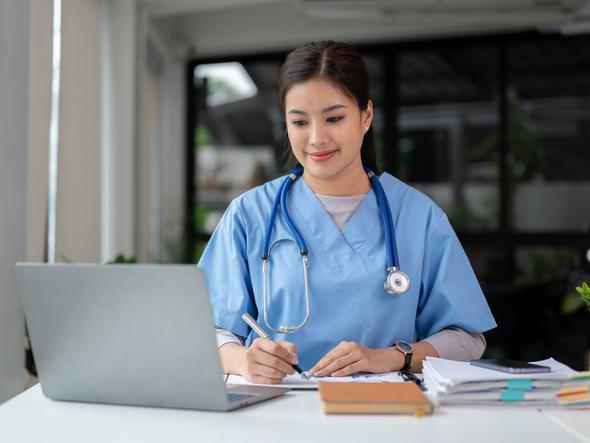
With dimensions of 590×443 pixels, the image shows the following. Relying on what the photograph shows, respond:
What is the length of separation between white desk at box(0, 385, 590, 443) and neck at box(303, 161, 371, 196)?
2.30 feet

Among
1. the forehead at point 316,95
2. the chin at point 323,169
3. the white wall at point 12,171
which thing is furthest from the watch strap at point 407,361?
the white wall at point 12,171

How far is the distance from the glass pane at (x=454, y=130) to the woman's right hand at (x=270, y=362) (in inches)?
151

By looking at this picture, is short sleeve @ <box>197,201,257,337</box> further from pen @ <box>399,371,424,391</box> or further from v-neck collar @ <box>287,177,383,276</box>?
pen @ <box>399,371,424,391</box>

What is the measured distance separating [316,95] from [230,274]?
0.48 metres

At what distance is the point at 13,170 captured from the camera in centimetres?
214

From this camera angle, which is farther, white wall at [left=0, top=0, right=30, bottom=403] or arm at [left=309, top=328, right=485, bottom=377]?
white wall at [left=0, top=0, right=30, bottom=403]

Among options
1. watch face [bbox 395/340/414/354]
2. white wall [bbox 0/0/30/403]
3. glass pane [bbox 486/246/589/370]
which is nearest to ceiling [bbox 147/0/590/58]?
glass pane [bbox 486/246/589/370]

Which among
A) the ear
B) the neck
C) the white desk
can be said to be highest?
the ear

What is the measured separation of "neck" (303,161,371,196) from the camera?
1744 millimetres

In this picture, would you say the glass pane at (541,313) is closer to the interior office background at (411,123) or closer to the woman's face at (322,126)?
the interior office background at (411,123)

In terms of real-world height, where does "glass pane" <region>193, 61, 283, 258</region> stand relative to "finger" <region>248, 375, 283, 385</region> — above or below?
above

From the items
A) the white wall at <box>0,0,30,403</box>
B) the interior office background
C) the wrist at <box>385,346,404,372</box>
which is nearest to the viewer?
the wrist at <box>385,346,404,372</box>

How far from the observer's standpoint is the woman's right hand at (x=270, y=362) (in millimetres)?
1337

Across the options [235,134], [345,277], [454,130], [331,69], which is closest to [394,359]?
[345,277]
